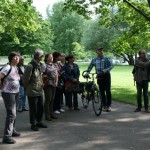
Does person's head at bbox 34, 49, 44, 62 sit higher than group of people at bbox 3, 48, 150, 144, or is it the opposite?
person's head at bbox 34, 49, 44, 62

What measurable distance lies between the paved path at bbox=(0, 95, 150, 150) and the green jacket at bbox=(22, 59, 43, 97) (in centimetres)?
92

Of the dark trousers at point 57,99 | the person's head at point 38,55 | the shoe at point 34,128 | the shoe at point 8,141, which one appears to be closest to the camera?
the shoe at point 8,141

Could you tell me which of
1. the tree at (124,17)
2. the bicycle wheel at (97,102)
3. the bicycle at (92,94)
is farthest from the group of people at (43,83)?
the tree at (124,17)

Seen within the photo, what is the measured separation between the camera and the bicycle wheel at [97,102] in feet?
34.8

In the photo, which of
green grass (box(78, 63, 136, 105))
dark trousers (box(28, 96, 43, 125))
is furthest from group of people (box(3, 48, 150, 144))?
green grass (box(78, 63, 136, 105))

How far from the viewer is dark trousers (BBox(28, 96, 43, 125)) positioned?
841 cm

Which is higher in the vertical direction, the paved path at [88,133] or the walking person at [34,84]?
the walking person at [34,84]

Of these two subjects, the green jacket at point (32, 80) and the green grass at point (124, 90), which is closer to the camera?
the green jacket at point (32, 80)

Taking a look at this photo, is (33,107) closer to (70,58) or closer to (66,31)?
(70,58)

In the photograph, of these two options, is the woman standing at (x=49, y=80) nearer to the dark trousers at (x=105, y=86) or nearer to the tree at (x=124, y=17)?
the dark trousers at (x=105, y=86)

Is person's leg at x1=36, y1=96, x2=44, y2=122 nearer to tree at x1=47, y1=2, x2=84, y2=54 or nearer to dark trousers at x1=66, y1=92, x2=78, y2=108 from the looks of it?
dark trousers at x1=66, y1=92, x2=78, y2=108

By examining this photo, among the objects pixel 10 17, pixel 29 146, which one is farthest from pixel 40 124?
pixel 10 17

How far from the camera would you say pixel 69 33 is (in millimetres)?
96562

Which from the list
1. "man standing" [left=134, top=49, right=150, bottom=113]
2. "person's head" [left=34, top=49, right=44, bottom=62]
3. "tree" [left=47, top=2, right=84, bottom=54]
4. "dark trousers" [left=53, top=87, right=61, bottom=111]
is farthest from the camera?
"tree" [left=47, top=2, right=84, bottom=54]
